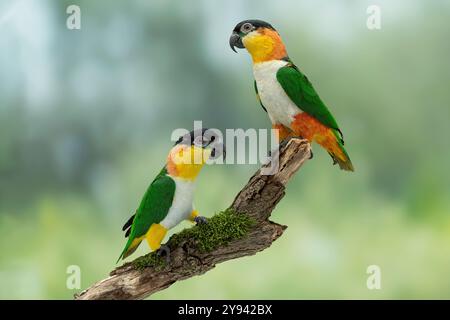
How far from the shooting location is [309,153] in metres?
3.09

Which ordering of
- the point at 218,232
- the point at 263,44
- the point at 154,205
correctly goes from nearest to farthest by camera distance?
1. the point at 154,205
2. the point at 218,232
3. the point at 263,44

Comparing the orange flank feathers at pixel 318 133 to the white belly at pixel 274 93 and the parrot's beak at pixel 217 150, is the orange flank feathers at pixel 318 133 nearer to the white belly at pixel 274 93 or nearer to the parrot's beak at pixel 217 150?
the white belly at pixel 274 93

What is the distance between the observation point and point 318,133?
10.5ft

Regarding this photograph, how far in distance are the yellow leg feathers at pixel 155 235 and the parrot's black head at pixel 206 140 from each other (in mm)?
465

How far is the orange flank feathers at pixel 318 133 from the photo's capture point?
125 inches

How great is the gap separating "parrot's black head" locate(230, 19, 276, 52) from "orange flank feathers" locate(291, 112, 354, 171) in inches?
21.2

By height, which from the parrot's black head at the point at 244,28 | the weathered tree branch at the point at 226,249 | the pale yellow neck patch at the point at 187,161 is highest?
the parrot's black head at the point at 244,28

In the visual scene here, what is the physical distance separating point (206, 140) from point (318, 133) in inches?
26.9

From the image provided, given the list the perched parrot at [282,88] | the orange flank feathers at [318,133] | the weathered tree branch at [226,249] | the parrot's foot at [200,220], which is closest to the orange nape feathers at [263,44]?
the perched parrot at [282,88]

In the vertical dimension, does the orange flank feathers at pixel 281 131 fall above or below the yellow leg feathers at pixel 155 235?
above

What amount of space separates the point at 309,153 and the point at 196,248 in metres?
0.81

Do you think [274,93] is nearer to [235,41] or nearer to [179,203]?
[235,41]

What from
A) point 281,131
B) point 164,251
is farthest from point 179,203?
point 281,131
